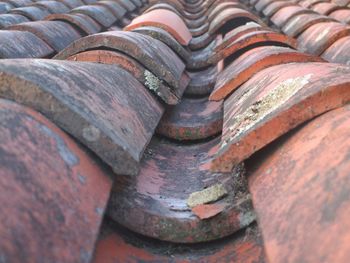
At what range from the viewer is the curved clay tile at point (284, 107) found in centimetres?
131

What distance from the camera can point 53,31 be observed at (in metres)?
3.56

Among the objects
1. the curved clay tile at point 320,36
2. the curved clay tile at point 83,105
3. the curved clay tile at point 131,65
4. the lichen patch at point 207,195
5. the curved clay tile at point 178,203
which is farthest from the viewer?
the curved clay tile at point 320,36

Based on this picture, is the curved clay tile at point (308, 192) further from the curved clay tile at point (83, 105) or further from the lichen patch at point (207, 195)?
the curved clay tile at point (83, 105)

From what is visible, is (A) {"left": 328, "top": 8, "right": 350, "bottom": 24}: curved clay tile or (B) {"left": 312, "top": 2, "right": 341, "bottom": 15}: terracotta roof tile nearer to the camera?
(A) {"left": 328, "top": 8, "right": 350, "bottom": 24}: curved clay tile

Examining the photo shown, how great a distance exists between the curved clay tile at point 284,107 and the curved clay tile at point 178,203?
0.16 m

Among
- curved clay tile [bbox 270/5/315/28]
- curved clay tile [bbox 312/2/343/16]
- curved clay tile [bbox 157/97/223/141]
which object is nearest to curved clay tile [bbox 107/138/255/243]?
curved clay tile [bbox 157/97/223/141]

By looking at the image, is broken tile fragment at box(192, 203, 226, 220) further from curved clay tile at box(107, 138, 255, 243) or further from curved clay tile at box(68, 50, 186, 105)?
curved clay tile at box(68, 50, 186, 105)

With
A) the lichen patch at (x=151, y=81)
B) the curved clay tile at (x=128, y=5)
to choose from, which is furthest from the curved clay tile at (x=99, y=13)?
the lichen patch at (x=151, y=81)

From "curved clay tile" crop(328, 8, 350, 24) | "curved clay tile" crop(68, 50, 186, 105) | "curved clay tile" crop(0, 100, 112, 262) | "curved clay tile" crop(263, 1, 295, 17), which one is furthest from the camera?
"curved clay tile" crop(263, 1, 295, 17)

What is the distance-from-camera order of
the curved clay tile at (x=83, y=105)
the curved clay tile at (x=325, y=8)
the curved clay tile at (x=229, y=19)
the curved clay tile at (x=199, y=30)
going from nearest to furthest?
A: the curved clay tile at (x=83, y=105), the curved clay tile at (x=229, y=19), the curved clay tile at (x=199, y=30), the curved clay tile at (x=325, y=8)

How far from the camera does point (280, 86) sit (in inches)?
63.2

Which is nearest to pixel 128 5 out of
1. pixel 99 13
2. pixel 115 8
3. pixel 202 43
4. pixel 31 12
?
pixel 115 8

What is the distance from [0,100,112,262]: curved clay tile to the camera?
865 mm

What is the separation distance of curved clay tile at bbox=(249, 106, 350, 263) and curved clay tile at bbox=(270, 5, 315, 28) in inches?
129
